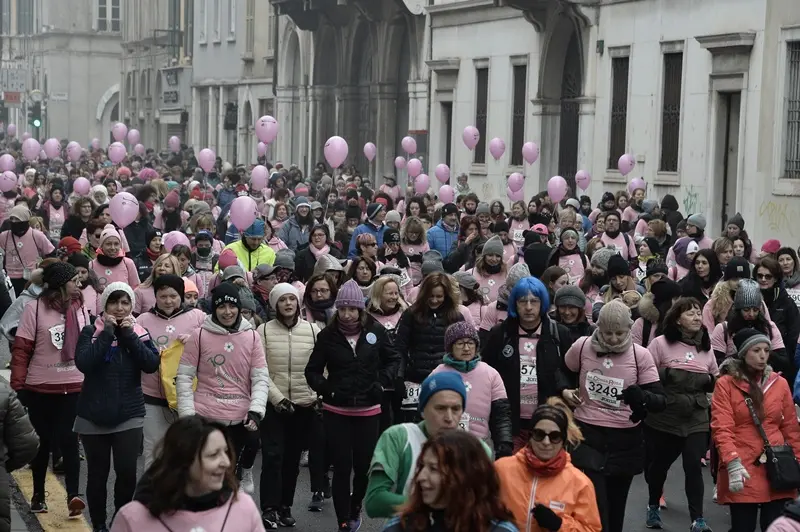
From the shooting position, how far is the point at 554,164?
30406 mm

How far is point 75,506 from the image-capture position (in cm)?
956

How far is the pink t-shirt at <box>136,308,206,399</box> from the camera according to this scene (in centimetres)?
952

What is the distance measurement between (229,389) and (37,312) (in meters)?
1.53

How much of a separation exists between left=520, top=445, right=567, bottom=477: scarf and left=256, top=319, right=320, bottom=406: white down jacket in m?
3.56

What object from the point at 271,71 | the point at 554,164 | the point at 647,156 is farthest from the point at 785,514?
the point at 271,71

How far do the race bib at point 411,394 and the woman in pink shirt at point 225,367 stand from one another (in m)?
1.21

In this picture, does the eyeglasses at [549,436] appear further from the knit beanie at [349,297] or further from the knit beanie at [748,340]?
the knit beanie at [349,297]

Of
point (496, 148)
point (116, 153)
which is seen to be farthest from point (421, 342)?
point (116, 153)

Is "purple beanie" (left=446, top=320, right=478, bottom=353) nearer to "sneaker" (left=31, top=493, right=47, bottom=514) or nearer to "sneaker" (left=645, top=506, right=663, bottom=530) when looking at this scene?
"sneaker" (left=645, top=506, right=663, bottom=530)

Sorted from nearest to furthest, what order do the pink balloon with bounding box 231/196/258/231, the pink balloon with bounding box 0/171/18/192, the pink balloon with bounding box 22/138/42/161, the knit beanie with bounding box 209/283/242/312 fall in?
the knit beanie with bounding box 209/283/242/312, the pink balloon with bounding box 231/196/258/231, the pink balloon with bounding box 0/171/18/192, the pink balloon with bounding box 22/138/42/161

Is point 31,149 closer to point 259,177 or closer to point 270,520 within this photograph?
point 259,177

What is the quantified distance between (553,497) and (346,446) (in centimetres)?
336

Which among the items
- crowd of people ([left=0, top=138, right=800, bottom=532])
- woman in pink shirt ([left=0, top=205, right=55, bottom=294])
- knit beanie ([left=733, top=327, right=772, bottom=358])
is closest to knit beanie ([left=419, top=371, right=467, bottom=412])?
crowd of people ([left=0, top=138, right=800, bottom=532])

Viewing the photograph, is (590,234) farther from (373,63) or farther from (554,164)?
(373,63)
